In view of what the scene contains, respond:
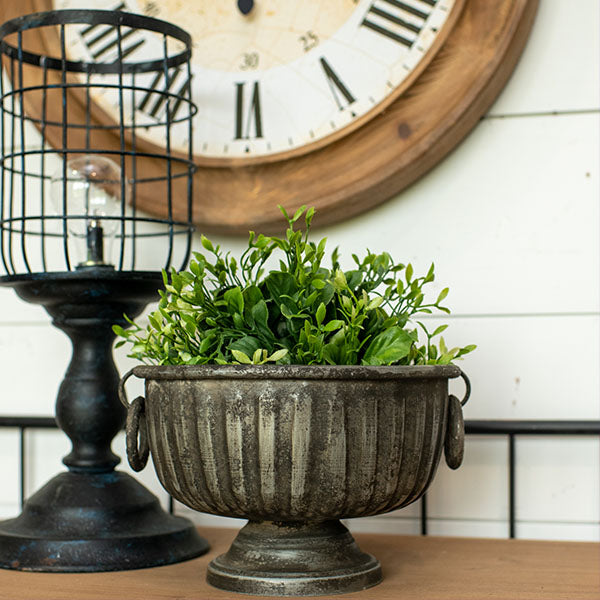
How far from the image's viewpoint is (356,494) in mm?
771

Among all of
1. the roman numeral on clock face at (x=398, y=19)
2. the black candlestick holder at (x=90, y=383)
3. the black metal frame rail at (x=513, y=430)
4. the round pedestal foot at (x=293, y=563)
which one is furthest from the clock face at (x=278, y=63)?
the round pedestal foot at (x=293, y=563)

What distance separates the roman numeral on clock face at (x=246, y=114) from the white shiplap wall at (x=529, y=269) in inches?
9.3

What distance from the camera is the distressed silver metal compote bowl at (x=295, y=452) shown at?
0.75 m

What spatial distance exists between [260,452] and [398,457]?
13 cm

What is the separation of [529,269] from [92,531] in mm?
657

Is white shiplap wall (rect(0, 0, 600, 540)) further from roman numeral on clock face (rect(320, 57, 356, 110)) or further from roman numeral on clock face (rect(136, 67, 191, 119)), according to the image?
roman numeral on clock face (rect(136, 67, 191, 119))

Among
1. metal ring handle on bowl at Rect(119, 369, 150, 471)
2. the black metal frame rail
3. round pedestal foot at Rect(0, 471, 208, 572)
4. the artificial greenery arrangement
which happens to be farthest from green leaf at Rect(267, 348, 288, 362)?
the black metal frame rail

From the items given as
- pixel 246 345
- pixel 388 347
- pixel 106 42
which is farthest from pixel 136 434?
pixel 106 42

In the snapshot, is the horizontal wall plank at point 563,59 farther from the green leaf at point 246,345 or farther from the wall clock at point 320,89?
the green leaf at point 246,345

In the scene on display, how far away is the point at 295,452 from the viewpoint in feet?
2.46

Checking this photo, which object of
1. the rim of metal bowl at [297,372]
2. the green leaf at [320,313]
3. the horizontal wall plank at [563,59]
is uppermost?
the horizontal wall plank at [563,59]

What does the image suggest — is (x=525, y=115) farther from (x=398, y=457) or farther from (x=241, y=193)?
(x=398, y=457)

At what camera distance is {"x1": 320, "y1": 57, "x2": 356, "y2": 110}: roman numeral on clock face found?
1.15 metres

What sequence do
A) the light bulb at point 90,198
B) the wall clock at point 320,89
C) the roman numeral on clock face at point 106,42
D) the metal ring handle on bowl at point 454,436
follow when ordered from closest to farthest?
1. the metal ring handle on bowl at point 454,436
2. the light bulb at point 90,198
3. the wall clock at point 320,89
4. the roman numeral on clock face at point 106,42
